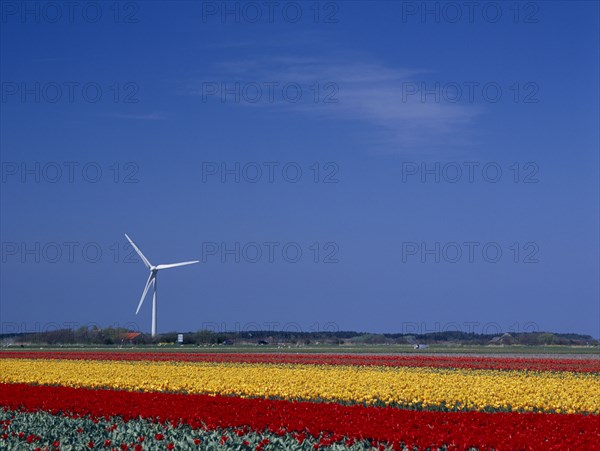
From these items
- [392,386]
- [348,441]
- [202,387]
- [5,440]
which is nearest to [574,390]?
[392,386]

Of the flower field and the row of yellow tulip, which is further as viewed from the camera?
the row of yellow tulip

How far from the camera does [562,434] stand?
15.7 metres

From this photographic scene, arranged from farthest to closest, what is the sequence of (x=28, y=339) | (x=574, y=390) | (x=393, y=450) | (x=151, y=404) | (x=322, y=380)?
(x=28, y=339)
(x=322, y=380)
(x=574, y=390)
(x=151, y=404)
(x=393, y=450)

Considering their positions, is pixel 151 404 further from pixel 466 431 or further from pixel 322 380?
pixel 322 380

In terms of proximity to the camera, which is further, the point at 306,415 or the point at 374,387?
the point at 374,387

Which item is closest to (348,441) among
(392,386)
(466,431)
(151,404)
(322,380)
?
(466,431)

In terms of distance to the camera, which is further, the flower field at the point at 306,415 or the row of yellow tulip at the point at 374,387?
the row of yellow tulip at the point at 374,387

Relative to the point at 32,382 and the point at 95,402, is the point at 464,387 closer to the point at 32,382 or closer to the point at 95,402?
the point at 95,402

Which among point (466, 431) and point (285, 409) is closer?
point (466, 431)

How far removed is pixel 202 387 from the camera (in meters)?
27.7

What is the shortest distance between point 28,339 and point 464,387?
89603 millimetres

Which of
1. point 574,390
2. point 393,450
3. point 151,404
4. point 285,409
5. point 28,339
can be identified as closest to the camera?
point 393,450

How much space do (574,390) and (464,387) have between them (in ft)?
10.6

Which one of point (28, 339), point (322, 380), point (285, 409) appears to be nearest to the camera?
point (285, 409)
